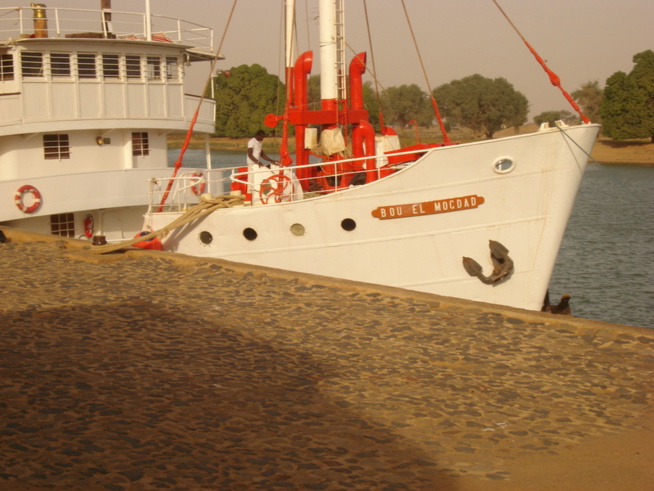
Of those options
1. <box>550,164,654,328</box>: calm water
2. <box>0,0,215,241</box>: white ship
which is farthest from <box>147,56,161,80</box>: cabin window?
<box>550,164,654,328</box>: calm water

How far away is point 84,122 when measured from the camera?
59.5ft

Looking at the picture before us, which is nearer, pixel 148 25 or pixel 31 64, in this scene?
pixel 31 64

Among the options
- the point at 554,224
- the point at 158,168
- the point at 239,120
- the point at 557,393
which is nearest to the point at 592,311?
the point at 554,224

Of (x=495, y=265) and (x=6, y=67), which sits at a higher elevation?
(x=6, y=67)

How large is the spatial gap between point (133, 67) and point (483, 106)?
6855 cm

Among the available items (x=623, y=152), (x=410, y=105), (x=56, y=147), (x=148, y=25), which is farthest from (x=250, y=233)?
(x=410, y=105)

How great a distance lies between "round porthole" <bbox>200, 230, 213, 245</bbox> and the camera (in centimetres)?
1534

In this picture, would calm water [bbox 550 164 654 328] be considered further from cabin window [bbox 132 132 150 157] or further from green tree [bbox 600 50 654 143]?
green tree [bbox 600 50 654 143]

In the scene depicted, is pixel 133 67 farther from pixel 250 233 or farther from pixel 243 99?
pixel 243 99

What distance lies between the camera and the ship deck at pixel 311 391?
5.92 meters

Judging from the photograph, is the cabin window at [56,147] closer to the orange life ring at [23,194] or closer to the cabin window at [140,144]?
the orange life ring at [23,194]

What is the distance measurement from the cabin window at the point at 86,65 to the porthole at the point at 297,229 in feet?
23.8

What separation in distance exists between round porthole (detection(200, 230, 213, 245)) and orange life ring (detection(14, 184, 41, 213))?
4.29m

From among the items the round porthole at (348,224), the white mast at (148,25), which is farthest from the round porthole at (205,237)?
the white mast at (148,25)
